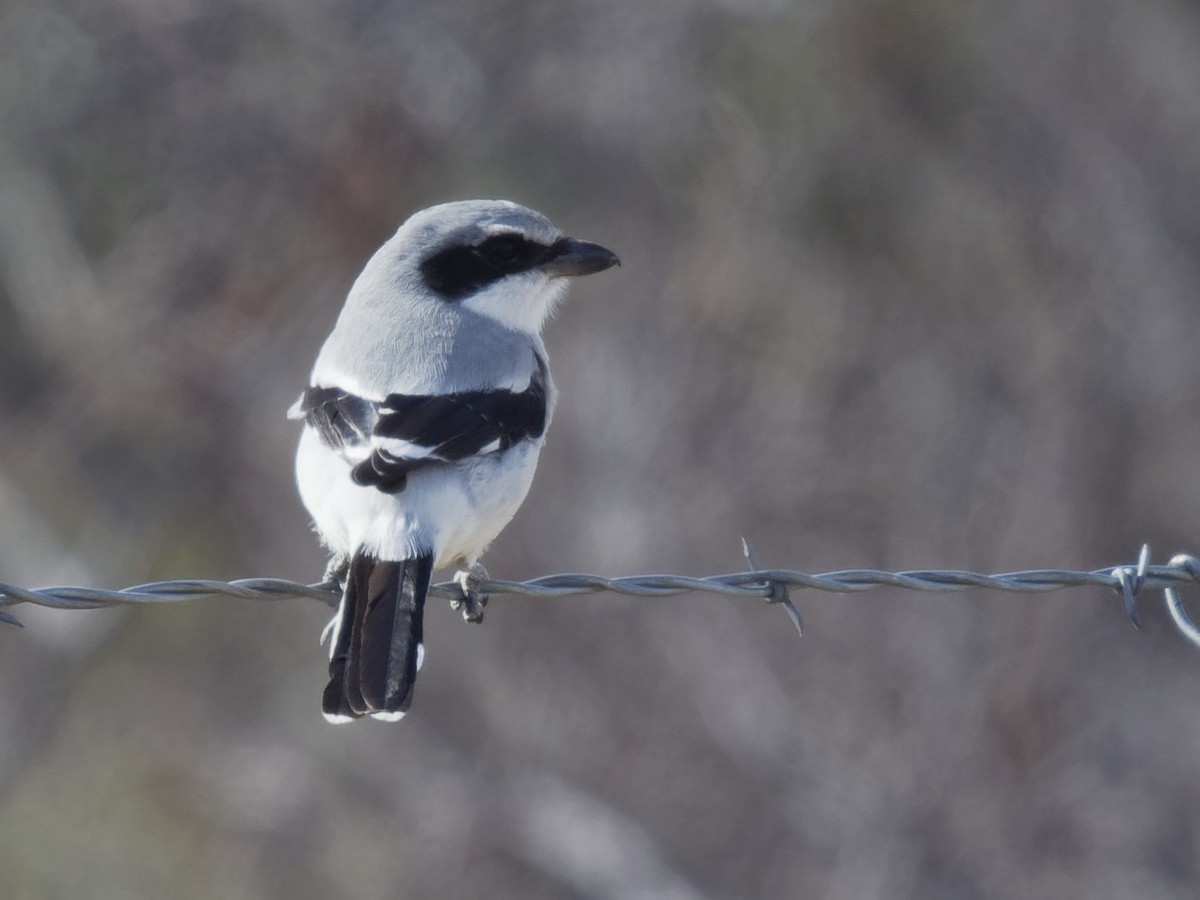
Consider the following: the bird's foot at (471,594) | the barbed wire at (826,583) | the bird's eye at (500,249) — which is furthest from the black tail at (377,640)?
the bird's eye at (500,249)

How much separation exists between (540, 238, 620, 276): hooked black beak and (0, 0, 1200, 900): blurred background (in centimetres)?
309

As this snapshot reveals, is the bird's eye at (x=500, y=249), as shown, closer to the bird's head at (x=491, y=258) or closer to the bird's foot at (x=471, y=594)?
the bird's head at (x=491, y=258)

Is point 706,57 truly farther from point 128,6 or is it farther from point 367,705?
point 367,705

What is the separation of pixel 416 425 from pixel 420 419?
0.03 metres

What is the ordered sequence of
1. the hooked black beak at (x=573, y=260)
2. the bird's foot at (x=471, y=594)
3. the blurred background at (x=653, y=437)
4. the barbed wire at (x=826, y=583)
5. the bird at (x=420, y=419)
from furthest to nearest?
the blurred background at (x=653, y=437) → the hooked black beak at (x=573, y=260) → the bird's foot at (x=471, y=594) → the bird at (x=420, y=419) → the barbed wire at (x=826, y=583)

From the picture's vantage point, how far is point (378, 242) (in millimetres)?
8344

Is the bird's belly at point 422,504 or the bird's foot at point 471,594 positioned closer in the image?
the bird's belly at point 422,504

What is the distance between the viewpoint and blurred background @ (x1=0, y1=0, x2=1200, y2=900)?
7285mm

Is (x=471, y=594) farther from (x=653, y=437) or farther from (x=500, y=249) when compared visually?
(x=653, y=437)

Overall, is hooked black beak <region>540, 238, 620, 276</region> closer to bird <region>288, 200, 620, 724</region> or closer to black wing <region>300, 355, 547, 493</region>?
A: bird <region>288, 200, 620, 724</region>

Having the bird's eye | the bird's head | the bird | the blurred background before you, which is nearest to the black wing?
the bird

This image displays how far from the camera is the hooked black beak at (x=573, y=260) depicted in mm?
4582

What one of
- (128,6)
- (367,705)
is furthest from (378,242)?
(367,705)

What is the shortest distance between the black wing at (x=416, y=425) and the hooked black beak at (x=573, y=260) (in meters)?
0.70
